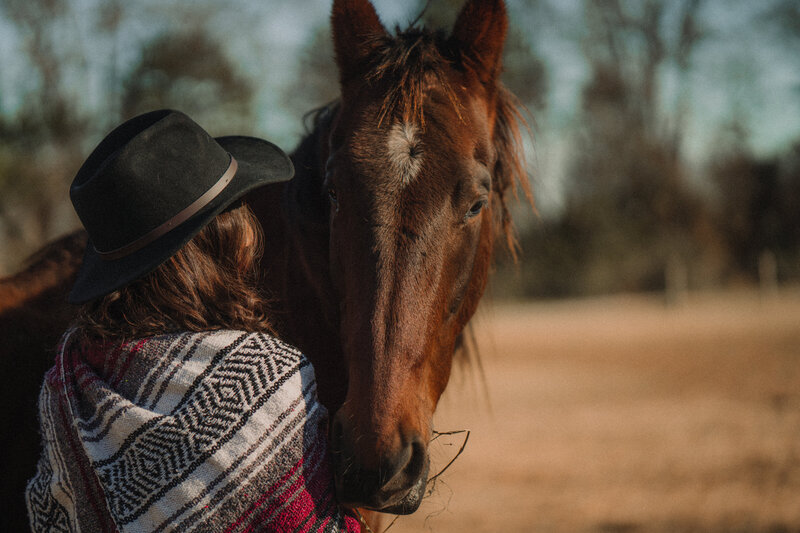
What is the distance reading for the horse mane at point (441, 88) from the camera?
1957mm

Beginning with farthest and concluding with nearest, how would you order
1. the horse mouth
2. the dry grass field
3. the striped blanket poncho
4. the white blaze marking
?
the dry grass field
the white blaze marking
the horse mouth
the striped blanket poncho

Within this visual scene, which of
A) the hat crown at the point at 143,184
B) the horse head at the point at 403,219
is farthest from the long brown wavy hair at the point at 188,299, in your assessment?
the horse head at the point at 403,219

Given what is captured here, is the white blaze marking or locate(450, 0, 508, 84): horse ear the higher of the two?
locate(450, 0, 508, 84): horse ear

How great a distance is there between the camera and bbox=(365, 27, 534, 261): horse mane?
1.96 meters

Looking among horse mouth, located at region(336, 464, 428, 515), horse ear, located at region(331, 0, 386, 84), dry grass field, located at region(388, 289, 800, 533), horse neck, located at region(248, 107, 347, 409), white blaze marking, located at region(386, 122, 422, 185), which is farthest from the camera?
dry grass field, located at region(388, 289, 800, 533)

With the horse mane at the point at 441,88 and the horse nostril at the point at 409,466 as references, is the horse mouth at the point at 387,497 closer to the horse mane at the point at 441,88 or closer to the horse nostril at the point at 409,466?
the horse nostril at the point at 409,466

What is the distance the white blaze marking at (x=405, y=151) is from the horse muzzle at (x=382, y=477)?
0.73 m

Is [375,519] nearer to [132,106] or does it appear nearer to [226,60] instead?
[132,106]

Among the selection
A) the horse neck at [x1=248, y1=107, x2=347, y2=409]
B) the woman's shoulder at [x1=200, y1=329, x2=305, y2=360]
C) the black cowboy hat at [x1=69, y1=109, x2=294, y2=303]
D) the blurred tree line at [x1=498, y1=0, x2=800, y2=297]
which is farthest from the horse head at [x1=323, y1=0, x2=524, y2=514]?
the blurred tree line at [x1=498, y1=0, x2=800, y2=297]

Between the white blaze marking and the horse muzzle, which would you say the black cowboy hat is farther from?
the horse muzzle

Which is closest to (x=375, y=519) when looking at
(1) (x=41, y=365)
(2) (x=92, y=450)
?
(2) (x=92, y=450)

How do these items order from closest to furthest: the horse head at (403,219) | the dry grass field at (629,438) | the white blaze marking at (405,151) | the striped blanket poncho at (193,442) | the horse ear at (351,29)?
the striped blanket poncho at (193,442) → the horse head at (403,219) → the white blaze marking at (405,151) → the horse ear at (351,29) → the dry grass field at (629,438)

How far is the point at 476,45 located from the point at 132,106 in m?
13.8

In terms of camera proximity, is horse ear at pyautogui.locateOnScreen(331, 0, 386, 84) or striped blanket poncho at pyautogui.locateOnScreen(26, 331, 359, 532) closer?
striped blanket poncho at pyautogui.locateOnScreen(26, 331, 359, 532)
